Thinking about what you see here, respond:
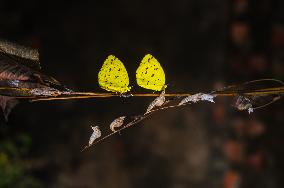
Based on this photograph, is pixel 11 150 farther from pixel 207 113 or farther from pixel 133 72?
pixel 207 113

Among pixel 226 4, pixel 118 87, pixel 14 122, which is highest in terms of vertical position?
pixel 226 4

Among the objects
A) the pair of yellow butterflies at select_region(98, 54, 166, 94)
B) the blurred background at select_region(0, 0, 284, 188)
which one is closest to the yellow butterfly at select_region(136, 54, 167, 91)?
the pair of yellow butterflies at select_region(98, 54, 166, 94)

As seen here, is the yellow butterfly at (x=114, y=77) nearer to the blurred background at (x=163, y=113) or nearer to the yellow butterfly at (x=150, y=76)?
the yellow butterfly at (x=150, y=76)

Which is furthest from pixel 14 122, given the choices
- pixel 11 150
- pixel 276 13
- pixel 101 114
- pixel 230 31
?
pixel 276 13

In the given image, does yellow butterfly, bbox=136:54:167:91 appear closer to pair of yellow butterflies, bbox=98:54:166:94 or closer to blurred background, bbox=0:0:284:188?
pair of yellow butterflies, bbox=98:54:166:94

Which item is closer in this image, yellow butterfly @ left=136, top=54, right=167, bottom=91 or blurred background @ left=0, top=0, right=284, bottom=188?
yellow butterfly @ left=136, top=54, right=167, bottom=91

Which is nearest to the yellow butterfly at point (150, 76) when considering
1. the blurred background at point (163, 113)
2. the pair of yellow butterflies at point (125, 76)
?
the pair of yellow butterflies at point (125, 76)

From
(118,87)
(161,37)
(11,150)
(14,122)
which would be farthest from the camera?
(14,122)

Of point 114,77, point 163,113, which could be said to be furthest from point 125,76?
point 163,113
